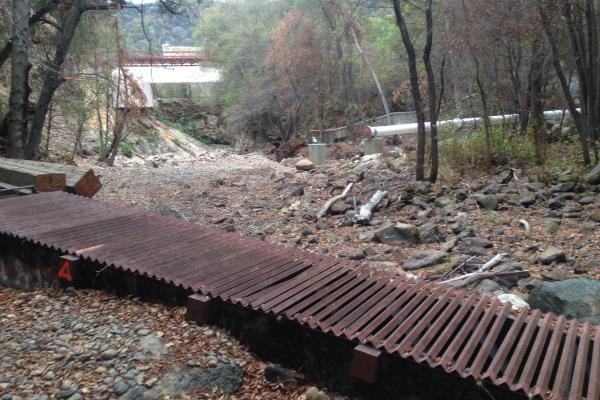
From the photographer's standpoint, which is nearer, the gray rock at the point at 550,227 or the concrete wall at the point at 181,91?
the gray rock at the point at 550,227

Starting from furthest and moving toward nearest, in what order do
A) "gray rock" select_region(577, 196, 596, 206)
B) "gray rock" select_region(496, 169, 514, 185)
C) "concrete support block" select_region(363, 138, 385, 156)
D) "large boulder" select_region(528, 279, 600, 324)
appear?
"concrete support block" select_region(363, 138, 385, 156) < "gray rock" select_region(496, 169, 514, 185) < "gray rock" select_region(577, 196, 596, 206) < "large boulder" select_region(528, 279, 600, 324)

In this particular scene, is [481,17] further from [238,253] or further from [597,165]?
[238,253]

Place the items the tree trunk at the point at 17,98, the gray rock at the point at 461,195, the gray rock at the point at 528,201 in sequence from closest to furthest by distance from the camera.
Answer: the gray rock at the point at 528,201
the gray rock at the point at 461,195
the tree trunk at the point at 17,98

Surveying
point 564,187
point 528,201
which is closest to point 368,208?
point 528,201

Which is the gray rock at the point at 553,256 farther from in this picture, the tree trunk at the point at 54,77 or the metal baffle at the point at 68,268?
the tree trunk at the point at 54,77

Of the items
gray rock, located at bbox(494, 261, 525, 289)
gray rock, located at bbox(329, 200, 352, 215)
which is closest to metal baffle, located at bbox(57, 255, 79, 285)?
gray rock, located at bbox(494, 261, 525, 289)

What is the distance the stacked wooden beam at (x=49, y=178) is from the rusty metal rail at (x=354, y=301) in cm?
168

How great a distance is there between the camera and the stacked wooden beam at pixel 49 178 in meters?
7.36

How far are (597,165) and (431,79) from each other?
341cm

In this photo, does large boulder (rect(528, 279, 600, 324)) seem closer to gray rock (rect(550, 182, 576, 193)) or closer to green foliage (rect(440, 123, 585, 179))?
gray rock (rect(550, 182, 576, 193))

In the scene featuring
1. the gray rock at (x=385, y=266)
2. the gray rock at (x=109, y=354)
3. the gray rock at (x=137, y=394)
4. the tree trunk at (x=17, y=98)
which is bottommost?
the gray rock at (x=385, y=266)

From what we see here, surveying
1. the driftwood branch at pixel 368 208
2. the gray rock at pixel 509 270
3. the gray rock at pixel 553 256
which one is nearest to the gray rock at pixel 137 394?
the gray rock at pixel 509 270

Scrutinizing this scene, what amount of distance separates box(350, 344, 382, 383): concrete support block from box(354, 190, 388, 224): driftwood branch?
18.3 feet

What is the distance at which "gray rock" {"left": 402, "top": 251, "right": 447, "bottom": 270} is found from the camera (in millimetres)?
6179
